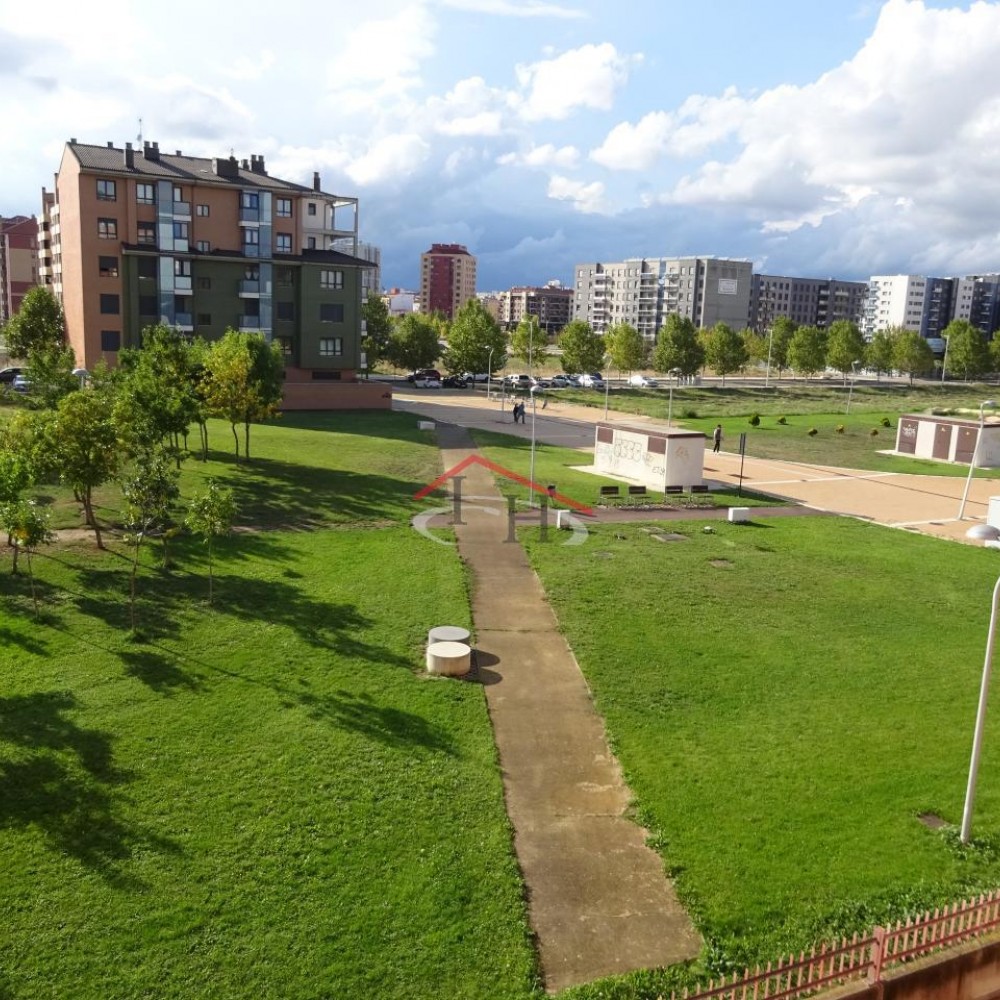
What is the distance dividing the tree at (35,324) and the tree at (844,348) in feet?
301

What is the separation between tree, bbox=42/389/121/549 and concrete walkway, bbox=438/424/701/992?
1221cm

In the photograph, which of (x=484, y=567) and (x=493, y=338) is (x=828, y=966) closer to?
(x=484, y=567)

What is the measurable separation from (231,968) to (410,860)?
2803mm

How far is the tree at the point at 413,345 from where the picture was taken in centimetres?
10125

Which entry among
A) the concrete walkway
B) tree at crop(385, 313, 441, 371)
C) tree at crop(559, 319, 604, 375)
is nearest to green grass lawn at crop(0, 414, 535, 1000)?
the concrete walkway

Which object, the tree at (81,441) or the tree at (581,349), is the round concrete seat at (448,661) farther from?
the tree at (581,349)

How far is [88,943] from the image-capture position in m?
10.7

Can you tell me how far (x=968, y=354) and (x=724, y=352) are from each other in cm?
3813

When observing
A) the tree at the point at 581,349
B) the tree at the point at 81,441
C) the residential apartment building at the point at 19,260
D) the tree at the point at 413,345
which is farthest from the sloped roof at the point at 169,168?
the residential apartment building at the point at 19,260

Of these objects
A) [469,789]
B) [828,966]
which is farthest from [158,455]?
[828,966]

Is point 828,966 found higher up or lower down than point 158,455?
lower down

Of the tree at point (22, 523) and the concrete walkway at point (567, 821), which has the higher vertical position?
the tree at point (22, 523)

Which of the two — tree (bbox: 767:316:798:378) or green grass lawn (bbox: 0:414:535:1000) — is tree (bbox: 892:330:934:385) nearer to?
tree (bbox: 767:316:798:378)

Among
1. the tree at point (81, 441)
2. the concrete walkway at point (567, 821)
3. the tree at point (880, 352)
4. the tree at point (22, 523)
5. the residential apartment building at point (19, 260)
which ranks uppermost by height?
the residential apartment building at point (19, 260)
